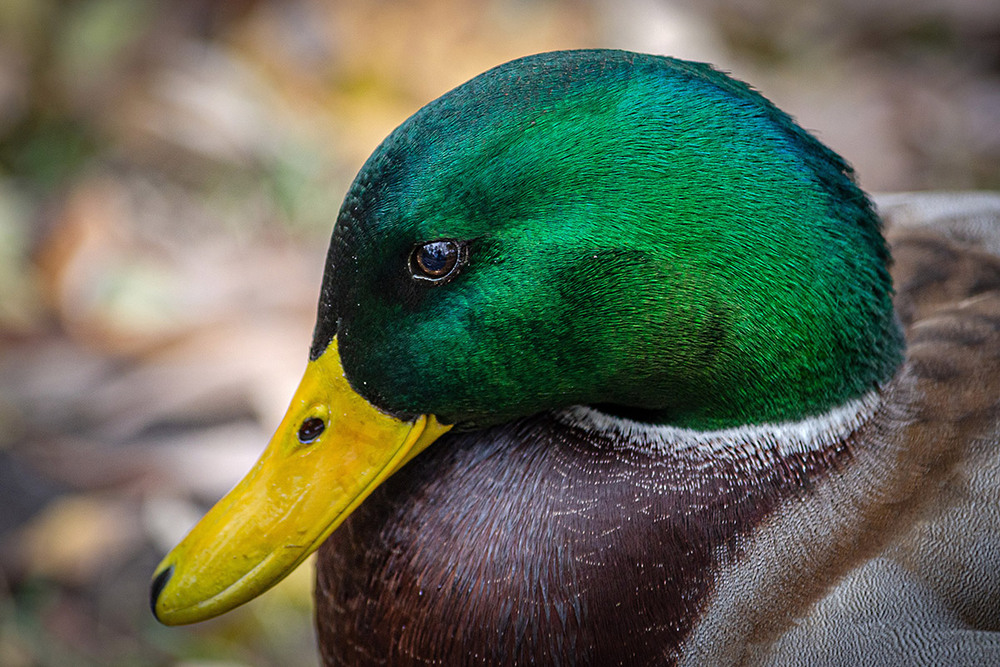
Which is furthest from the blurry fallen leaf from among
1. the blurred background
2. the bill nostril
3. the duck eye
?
the duck eye

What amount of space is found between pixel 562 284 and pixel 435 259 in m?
0.15

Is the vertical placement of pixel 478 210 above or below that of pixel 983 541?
above

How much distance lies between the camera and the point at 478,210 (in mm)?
1146

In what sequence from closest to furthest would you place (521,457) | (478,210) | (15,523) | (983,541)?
(478,210) → (983,541) → (521,457) → (15,523)

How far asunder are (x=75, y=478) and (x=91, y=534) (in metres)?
0.16

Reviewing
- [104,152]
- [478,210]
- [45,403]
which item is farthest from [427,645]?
[104,152]

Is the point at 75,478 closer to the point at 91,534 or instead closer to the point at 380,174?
the point at 91,534

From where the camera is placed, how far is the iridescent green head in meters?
1.15

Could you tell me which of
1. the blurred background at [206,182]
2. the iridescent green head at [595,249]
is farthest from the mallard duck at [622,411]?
the blurred background at [206,182]

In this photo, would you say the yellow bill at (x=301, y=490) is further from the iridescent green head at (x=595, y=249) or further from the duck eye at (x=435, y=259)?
the duck eye at (x=435, y=259)

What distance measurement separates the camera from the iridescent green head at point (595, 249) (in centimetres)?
115

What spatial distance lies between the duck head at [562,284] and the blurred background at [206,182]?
107cm

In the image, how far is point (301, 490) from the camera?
130cm

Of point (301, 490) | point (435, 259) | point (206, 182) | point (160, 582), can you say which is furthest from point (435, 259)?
point (206, 182)
